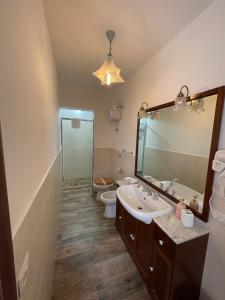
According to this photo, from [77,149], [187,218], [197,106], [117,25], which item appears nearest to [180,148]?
[197,106]

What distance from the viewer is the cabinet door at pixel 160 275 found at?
1.11 meters

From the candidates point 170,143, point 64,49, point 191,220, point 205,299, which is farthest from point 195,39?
point 205,299

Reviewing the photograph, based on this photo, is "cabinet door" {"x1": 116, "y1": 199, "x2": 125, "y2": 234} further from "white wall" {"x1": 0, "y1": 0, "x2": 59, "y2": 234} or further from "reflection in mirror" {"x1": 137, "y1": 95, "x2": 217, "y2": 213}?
"white wall" {"x1": 0, "y1": 0, "x2": 59, "y2": 234}

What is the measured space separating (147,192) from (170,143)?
0.69m

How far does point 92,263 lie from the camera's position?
5.64 ft

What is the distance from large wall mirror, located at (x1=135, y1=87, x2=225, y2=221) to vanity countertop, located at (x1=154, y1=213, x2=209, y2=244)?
9 centimetres

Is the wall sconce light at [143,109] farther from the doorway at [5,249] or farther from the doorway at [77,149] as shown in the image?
the doorway at [77,149]

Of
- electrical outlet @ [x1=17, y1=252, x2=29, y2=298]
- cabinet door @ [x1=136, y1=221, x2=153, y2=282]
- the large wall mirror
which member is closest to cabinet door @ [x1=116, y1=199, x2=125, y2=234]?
cabinet door @ [x1=136, y1=221, x2=153, y2=282]

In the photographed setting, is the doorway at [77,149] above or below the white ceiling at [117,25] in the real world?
below

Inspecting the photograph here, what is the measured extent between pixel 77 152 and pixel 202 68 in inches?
141

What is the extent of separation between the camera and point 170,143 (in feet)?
5.49

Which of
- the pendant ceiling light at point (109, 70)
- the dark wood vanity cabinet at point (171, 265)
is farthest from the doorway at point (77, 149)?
the dark wood vanity cabinet at point (171, 265)

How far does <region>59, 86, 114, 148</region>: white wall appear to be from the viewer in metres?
3.08

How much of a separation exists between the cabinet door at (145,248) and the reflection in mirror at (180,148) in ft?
1.55
